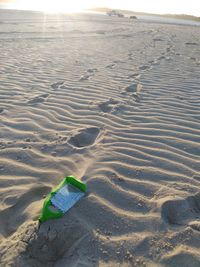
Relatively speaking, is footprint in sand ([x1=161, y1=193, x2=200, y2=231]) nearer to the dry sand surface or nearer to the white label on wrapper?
the dry sand surface

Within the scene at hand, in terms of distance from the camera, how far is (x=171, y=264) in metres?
2.63

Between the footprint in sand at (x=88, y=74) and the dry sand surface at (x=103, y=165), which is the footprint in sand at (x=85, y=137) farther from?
the footprint in sand at (x=88, y=74)

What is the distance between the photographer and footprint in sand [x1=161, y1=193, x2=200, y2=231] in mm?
3055

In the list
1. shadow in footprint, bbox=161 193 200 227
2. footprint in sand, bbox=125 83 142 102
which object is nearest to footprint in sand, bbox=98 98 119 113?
footprint in sand, bbox=125 83 142 102

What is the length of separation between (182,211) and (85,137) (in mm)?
1839

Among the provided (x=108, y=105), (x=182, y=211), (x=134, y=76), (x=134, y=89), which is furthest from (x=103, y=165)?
(x=134, y=76)

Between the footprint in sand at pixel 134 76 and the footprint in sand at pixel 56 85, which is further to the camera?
the footprint in sand at pixel 134 76

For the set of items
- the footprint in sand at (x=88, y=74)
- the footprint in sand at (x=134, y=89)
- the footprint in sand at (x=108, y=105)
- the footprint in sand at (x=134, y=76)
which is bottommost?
the footprint in sand at (x=108, y=105)

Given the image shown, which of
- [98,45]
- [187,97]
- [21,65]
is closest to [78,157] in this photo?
[187,97]

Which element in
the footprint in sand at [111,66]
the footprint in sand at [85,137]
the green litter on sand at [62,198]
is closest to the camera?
the green litter on sand at [62,198]

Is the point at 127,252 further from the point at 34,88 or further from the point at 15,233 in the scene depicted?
the point at 34,88

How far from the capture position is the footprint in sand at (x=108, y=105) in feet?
18.3

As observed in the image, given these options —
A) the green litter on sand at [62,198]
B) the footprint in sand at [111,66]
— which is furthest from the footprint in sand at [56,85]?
the green litter on sand at [62,198]

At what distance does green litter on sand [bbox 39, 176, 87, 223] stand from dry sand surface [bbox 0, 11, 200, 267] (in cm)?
7
